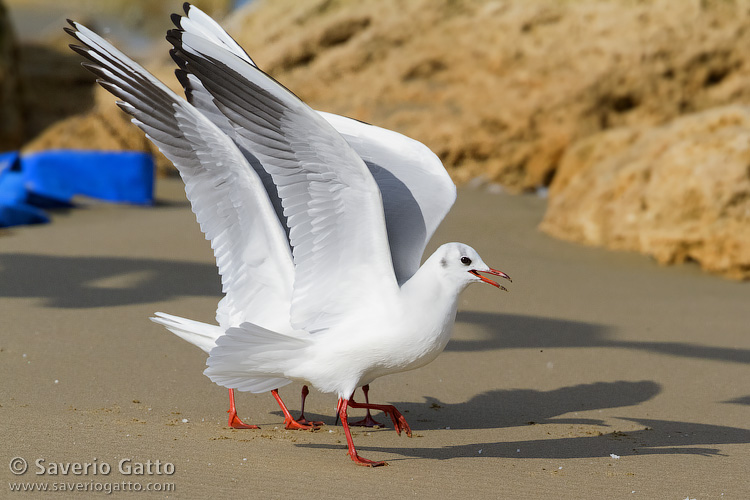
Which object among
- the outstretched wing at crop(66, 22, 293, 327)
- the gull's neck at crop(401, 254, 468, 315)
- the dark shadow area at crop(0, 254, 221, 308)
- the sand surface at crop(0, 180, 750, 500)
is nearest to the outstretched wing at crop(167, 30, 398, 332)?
the gull's neck at crop(401, 254, 468, 315)

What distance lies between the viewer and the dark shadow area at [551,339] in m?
5.98

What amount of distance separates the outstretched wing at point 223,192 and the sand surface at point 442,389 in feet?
2.17

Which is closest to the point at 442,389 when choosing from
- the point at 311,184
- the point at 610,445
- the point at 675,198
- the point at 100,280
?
the point at 610,445

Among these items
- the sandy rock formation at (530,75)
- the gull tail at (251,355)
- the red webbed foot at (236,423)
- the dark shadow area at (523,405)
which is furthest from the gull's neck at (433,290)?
the sandy rock formation at (530,75)

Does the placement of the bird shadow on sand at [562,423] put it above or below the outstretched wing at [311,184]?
below

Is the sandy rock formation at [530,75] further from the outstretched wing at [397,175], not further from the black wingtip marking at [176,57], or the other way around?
the black wingtip marking at [176,57]

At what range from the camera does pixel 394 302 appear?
387 cm

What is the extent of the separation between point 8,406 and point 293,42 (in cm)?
1083

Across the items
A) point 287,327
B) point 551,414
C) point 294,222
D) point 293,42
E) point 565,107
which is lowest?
point 551,414

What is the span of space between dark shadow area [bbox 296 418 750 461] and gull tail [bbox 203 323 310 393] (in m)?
0.42

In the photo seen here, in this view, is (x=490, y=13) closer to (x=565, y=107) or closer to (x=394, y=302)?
(x=565, y=107)

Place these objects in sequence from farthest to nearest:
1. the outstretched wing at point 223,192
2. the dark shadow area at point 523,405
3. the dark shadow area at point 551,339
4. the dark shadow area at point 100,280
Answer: the dark shadow area at point 100,280, the dark shadow area at point 551,339, the dark shadow area at point 523,405, the outstretched wing at point 223,192

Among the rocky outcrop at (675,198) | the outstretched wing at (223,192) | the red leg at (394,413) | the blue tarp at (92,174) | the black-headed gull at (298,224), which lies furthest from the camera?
the blue tarp at (92,174)

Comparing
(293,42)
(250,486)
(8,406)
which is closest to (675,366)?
(250,486)
